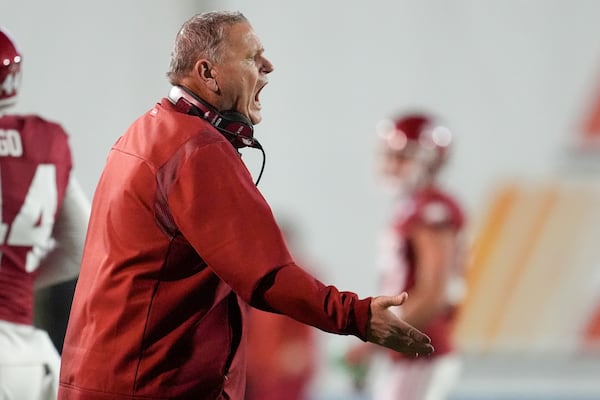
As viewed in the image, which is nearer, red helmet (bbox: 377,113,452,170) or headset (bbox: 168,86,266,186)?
headset (bbox: 168,86,266,186)

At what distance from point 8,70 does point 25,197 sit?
1.10 feet

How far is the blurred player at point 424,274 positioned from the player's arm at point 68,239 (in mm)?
1595

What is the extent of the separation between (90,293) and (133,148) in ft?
1.03

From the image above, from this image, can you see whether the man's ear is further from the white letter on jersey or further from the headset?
the white letter on jersey

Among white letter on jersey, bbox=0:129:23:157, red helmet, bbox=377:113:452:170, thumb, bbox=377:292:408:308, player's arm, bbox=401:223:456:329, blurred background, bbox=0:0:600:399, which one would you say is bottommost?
blurred background, bbox=0:0:600:399

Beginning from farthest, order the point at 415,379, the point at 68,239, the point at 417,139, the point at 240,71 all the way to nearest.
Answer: the point at 417,139
the point at 415,379
the point at 68,239
the point at 240,71

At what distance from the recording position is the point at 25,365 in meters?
3.24

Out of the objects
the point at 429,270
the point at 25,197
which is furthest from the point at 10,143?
the point at 429,270

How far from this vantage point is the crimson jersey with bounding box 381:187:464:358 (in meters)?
4.81

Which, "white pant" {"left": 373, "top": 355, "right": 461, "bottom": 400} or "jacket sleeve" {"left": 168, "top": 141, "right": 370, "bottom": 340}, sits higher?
"jacket sleeve" {"left": 168, "top": 141, "right": 370, "bottom": 340}

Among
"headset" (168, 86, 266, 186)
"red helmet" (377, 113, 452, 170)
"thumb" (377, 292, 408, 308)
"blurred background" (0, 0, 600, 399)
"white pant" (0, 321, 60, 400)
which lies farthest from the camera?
"blurred background" (0, 0, 600, 399)

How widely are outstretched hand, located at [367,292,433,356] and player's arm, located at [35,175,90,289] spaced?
1.23 metres

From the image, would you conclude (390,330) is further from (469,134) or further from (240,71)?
(469,134)

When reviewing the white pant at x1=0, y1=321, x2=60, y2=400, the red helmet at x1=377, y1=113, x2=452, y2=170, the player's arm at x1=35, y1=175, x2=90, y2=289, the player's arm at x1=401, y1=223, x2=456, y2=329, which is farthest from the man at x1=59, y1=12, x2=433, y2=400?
the red helmet at x1=377, y1=113, x2=452, y2=170
